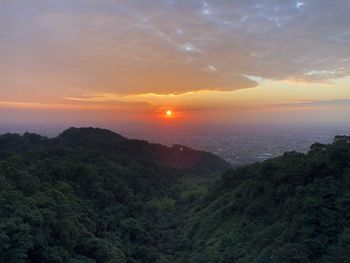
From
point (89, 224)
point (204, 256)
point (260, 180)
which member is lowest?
point (204, 256)

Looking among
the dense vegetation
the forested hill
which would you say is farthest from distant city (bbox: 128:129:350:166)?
the dense vegetation

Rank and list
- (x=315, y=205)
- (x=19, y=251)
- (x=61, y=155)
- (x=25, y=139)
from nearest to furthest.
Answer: (x=19, y=251) → (x=315, y=205) → (x=61, y=155) → (x=25, y=139)

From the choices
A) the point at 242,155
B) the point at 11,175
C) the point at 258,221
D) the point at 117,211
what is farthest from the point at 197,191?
the point at 242,155

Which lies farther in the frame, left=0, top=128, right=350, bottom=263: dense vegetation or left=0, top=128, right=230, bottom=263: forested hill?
left=0, top=128, right=230, bottom=263: forested hill

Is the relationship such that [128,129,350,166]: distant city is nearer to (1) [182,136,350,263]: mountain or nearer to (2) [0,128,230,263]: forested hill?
(2) [0,128,230,263]: forested hill

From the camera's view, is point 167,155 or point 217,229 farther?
point 167,155

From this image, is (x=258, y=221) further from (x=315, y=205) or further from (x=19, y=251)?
(x=19, y=251)

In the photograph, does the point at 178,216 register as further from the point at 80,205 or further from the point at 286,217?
the point at 286,217
